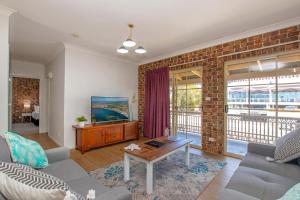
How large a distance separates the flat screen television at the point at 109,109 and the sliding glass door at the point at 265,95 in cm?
272

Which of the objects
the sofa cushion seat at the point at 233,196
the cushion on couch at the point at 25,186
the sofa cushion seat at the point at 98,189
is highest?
the cushion on couch at the point at 25,186

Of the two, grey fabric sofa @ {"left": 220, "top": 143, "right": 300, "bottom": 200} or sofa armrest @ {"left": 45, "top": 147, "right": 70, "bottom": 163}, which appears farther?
sofa armrest @ {"left": 45, "top": 147, "right": 70, "bottom": 163}

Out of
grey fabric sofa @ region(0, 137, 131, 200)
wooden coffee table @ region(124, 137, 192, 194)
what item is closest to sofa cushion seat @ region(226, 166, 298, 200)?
wooden coffee table @ region(124, 137, 192, 194)

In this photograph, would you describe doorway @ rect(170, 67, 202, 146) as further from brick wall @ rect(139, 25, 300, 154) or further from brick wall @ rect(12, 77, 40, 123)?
brick wall @ rect(12, 77, 40, 123)

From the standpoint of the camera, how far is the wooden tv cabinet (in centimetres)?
342

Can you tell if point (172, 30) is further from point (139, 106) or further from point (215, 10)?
point (139, 106)

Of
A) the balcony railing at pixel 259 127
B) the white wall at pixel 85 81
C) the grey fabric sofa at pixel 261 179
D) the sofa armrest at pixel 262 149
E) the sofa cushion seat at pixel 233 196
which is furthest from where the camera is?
the white wall at pixel 85 81

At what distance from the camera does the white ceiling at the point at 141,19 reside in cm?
209

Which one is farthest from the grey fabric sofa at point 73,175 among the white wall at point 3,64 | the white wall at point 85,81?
the white wall at point 85,81

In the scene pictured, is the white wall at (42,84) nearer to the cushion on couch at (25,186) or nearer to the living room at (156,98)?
the living room at (156,98)

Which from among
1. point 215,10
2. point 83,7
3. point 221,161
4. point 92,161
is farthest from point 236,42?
point 92,161

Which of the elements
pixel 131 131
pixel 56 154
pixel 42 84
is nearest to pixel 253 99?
pixel 131 131

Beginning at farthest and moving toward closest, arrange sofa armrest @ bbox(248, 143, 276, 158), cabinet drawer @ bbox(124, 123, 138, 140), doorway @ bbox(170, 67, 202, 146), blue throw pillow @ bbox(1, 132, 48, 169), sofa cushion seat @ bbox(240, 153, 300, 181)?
1. cabinet drawer @ bbox(124, 123, 138, 140)
2. doorway @ bbox(170, 67, 202, 146)
3. sofa armrest @ bbox(248, 143, 276, 158)
4. sofa cushion seat @ bbox(240, 153, 300, 181)
5. blue throw pillow @ bbox(1, 132, 48, 169)

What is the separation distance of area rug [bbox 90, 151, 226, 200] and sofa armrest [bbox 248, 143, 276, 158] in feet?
2.27
